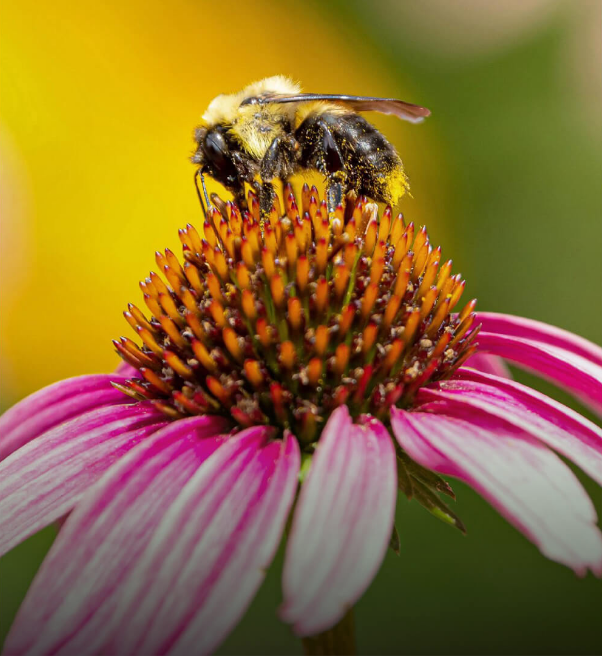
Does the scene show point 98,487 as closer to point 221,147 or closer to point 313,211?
point 313,211

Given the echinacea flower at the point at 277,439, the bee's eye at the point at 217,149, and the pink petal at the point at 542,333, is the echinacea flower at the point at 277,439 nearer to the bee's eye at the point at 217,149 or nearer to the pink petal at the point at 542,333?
the pink petal at the point at 542,333

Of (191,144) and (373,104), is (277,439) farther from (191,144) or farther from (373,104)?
(191,144)

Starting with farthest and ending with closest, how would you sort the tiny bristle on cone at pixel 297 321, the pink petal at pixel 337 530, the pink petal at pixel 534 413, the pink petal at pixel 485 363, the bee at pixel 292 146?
1. the pink petal at pixel 485 363
2. the bee at pixel 292 146
3. the tiny bristle on cone at pixel 297 321
4. the pink petal at pixel 534 413
5. the pink petal at pixel 337 530

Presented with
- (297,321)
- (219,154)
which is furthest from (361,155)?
(297,321)

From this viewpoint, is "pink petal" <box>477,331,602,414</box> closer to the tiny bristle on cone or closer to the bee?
the tiny bristle on cone

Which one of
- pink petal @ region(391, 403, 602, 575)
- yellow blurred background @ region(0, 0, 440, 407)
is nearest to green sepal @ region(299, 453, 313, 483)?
pink petal @ region(391, 403, 602, 575)

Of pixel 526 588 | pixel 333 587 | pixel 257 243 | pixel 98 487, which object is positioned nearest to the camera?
pixel 333 587

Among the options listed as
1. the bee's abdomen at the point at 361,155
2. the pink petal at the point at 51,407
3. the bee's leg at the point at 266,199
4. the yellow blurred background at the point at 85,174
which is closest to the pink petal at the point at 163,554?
the pink petal at the point at 51,407

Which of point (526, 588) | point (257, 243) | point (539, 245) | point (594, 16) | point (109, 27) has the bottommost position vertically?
point (526, 588)

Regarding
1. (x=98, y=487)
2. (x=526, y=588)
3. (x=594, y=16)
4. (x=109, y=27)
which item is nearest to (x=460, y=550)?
(x=526, y=588)
